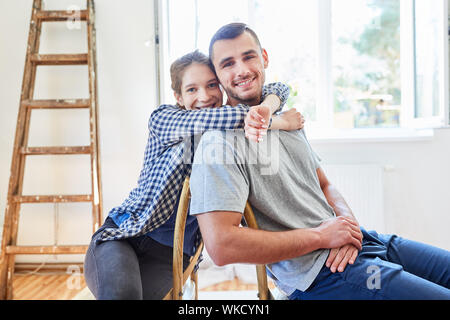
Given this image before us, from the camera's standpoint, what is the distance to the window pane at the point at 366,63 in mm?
2605

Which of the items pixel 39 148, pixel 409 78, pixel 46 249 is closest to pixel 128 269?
pixel 46 249

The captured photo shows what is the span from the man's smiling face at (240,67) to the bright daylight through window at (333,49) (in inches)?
56.9

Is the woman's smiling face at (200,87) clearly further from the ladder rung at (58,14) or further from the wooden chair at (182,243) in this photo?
the ladder rung at (58,14)

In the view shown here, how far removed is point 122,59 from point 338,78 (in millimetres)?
1493

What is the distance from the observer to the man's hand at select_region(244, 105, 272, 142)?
2.79 feet

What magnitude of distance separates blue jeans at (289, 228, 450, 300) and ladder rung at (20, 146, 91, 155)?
1.66m

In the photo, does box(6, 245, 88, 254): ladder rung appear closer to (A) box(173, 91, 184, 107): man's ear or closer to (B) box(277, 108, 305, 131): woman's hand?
(A) box(173, 91, 184, 107): man's ear

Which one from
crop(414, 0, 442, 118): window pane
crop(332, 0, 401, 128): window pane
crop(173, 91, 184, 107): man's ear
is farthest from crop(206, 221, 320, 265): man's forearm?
crop(332, 0, 401, 128): window pane

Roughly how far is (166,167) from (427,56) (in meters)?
2.01

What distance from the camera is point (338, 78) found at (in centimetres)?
263

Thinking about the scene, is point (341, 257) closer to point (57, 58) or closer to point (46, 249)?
point (46, 249)

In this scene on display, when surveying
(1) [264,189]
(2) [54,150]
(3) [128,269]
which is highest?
(2) [54,150]

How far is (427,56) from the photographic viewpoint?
2.31 m

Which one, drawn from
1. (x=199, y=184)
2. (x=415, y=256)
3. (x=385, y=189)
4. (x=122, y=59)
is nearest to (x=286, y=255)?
(x=199, y=184)
